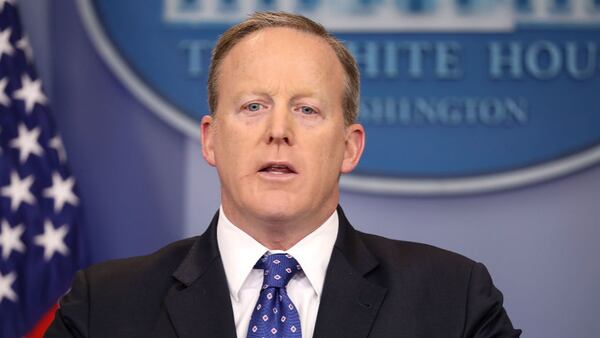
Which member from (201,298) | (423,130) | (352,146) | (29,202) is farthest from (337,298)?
(29,202)

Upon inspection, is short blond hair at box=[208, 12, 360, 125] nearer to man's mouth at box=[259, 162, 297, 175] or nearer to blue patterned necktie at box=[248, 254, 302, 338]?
man's mouth at box=[259, 162, 297, 175]

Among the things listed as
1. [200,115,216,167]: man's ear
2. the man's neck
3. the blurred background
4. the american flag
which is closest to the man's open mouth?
the man's neck

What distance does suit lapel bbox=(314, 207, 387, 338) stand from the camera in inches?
85.4

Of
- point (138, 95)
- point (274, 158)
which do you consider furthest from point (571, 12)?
point (274, 158)

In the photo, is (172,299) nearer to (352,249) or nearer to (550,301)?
(352,249)

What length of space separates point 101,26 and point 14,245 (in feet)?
3.02

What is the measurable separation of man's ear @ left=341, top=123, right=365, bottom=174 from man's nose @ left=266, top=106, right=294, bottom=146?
0.73 ft

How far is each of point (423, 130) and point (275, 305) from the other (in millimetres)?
1726

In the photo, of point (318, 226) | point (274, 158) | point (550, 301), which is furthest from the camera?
point (550, 301)

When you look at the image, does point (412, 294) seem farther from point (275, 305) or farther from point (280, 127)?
point (280, 127)

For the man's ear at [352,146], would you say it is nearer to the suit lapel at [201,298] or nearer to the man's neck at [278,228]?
the man's neck at [278,228]

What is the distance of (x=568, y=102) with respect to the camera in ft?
12.2

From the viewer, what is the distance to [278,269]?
2240 mm

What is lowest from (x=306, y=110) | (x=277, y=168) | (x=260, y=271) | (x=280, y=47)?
(x=260, y=271)
